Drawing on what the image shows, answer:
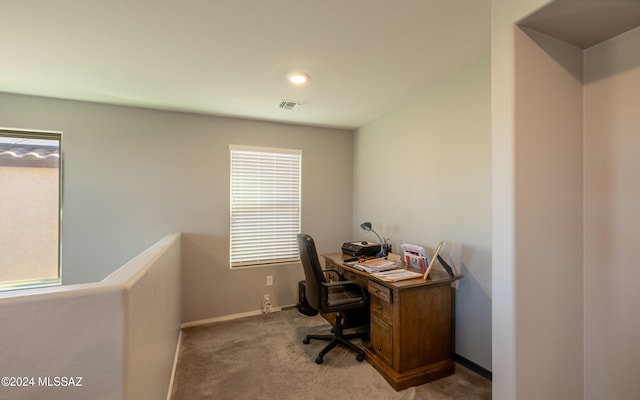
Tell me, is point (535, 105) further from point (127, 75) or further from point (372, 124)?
point (127, 75)

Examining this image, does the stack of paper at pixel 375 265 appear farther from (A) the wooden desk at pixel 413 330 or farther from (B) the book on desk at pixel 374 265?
(A) the wooden desk at pixel 413 330

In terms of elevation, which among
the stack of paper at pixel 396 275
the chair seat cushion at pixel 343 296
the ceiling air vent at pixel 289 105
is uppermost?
the ceiling air vent at pixel 289 105

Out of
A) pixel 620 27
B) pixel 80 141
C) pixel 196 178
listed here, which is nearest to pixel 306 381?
pixel 196 178

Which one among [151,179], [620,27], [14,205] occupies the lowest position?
[14,205]

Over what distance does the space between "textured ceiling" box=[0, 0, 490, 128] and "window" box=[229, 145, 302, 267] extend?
84 cm

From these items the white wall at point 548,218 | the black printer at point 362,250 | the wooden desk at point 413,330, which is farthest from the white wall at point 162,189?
the white wall at point 548,218

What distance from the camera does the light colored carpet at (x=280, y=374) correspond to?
1908 millimetres

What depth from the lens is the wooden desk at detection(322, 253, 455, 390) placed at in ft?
6.46

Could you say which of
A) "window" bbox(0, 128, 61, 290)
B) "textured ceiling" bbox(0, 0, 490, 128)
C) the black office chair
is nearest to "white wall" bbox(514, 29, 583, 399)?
"textured ceiling" bbox(0, 0, 490, 128)

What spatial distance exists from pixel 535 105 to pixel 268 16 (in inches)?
58.3

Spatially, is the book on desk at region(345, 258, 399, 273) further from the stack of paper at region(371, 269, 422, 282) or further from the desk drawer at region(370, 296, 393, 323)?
the desk drawer at region(370, 296, 393, 323)

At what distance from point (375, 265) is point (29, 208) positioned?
11.1 ft

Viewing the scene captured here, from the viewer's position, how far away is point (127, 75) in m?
2.21

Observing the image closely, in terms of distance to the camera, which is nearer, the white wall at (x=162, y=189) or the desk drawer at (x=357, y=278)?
the desk drawer at (x=357, y=278)
